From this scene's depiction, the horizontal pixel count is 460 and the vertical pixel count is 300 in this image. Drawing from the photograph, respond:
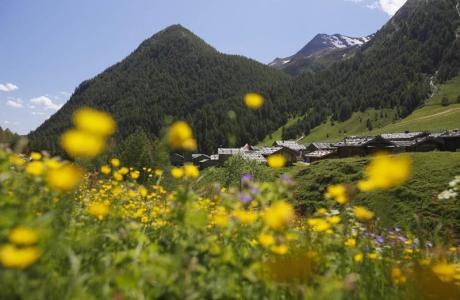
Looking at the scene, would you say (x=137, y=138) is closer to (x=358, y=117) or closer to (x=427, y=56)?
(x=358, y=117)

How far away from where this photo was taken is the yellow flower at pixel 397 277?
130 inches

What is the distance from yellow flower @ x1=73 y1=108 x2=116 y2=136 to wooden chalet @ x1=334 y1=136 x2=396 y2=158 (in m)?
77.3

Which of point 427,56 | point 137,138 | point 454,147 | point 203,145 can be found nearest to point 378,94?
point 427,56

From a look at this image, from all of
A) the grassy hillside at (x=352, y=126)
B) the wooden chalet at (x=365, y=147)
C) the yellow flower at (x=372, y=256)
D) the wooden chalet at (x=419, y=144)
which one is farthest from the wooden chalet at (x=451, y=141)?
the yellow flower at (x=372, y=256)

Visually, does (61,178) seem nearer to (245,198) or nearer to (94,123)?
(94,123)

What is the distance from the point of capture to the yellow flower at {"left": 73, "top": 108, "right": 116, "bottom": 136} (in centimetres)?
220

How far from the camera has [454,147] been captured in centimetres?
7050

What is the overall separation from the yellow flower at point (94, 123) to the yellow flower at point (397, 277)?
8.57ft

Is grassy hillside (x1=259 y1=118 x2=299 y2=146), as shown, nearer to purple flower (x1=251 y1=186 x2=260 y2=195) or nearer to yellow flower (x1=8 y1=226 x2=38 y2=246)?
purple flower (x1=251 y1=186 x2=260 y2=195)

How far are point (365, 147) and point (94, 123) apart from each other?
82884mm

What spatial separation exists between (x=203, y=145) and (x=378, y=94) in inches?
3163

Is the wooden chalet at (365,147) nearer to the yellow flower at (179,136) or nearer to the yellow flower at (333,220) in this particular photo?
the yellow flower at (333,220)

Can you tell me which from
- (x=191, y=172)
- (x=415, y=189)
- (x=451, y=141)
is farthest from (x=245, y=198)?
(x=451, y=141)

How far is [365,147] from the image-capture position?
79.9 meters
